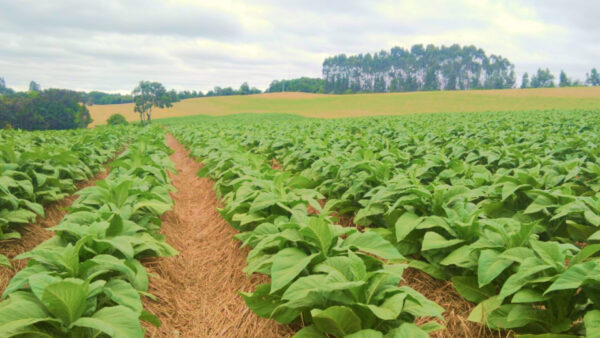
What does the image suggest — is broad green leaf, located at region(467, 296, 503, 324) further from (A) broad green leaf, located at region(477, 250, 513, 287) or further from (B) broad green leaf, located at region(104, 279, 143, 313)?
(B) broad green leaf, located at region(104, 279, 143, 313)

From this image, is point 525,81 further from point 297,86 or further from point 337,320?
point 337,320

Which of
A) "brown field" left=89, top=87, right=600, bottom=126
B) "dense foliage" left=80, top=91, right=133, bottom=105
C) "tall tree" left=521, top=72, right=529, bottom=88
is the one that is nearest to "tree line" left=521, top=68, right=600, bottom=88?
"tall tree" left=521, top=72, right=529, bottom=88

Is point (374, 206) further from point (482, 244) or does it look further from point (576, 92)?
point (576, 92)

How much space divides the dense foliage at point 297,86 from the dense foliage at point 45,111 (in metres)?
61.4

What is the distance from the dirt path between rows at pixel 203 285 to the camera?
2857mm

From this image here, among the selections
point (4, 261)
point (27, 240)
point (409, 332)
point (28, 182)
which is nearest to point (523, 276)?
point (409, 332)

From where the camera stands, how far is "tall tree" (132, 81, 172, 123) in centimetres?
7438

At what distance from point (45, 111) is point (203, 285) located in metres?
81.1

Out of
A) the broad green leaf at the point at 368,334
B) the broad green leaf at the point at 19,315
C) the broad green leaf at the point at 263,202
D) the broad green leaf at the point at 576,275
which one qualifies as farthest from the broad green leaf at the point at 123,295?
the broad green leaf at the point at 576,275

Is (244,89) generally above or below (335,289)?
above

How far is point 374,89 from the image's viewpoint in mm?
119062

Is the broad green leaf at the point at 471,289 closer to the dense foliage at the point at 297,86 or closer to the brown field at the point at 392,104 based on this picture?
the brown field at the point at 392,104

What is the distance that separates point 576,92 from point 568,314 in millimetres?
82642

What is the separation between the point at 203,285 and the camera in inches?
149
